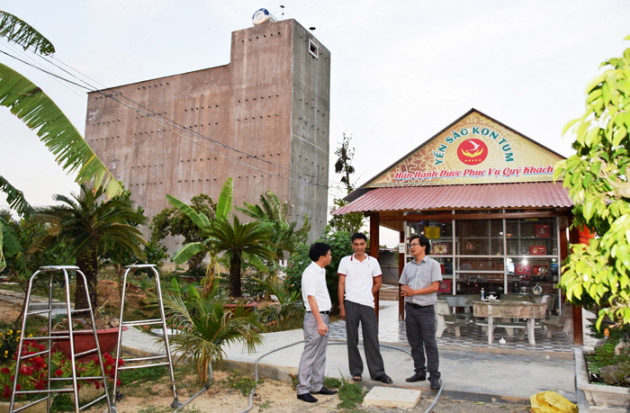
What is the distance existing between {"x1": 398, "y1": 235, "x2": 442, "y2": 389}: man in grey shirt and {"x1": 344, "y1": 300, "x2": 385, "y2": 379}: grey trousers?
0.46 metres

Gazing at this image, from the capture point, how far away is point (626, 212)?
2570 millimetres

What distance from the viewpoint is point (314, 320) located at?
5.69m

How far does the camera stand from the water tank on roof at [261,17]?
1486 inches

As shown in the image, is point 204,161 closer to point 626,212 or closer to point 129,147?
point 129,147

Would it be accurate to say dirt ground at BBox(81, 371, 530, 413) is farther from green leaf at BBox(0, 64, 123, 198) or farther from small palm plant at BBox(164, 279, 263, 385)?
green leaf at BBox(0, 64, 123, 198)

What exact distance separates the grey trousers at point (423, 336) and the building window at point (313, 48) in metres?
34.1

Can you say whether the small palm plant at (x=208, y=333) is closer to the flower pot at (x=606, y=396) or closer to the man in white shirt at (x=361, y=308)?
the man in white shirt at (x=361, y=308)

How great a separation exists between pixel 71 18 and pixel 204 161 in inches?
1079

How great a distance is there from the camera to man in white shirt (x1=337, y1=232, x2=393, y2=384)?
20.5 feet

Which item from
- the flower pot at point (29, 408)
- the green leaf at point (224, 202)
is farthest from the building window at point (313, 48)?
the flower pot at point (29, 408)

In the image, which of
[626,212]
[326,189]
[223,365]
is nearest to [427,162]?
[223,365]

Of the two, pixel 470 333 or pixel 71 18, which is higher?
pixel 71 18

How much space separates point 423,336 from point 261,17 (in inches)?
1423

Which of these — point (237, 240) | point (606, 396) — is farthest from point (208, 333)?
point (237, 240)
